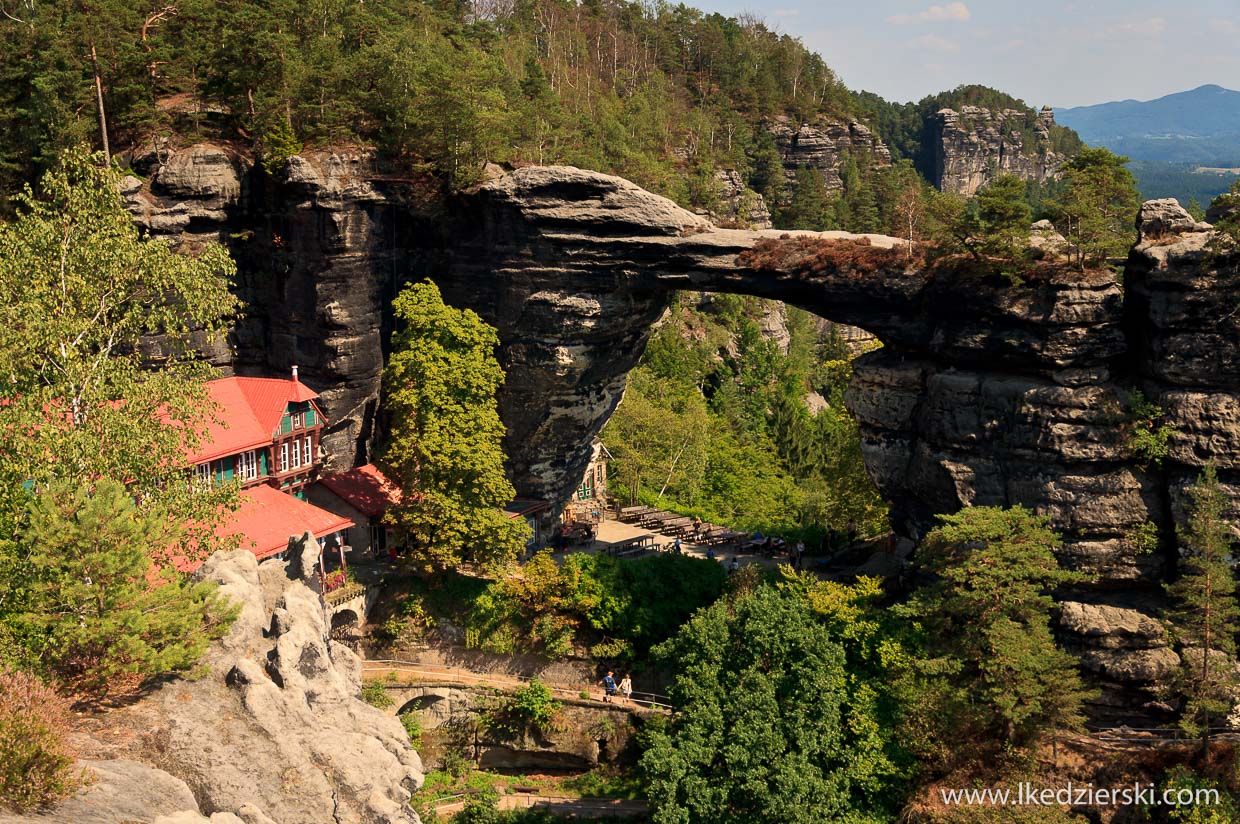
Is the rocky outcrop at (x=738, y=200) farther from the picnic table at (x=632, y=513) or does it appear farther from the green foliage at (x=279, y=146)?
the green foliage at (x=279, y=146)

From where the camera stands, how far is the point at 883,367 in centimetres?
3391

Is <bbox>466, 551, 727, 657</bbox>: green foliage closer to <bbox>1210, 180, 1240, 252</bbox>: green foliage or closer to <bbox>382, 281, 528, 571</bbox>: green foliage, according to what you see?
<bbox>382, 281, 528, 571</bbox>: green foliage

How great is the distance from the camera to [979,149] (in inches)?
4921

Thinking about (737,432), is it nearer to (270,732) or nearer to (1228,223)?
(1228,223)

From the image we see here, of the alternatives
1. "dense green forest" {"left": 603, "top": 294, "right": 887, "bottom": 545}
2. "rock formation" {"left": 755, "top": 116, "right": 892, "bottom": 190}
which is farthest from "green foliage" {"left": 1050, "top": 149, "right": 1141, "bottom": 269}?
"rock formation" {"left": 755, "top": 116, "right": 892, "bottom": 190}

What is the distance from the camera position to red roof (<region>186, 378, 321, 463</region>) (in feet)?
110

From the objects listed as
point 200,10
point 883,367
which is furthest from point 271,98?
point 883,367

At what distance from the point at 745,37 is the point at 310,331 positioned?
70.5 metres

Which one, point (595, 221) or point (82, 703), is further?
point (595, 221)

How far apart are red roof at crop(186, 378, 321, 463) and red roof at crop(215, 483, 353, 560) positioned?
160cm

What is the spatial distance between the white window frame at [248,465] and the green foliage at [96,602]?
520 inches

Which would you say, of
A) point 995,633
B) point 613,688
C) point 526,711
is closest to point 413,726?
point 526,711

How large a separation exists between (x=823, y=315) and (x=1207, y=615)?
47.7 ft

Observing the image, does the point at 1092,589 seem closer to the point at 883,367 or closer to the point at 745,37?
the point at 883,367
